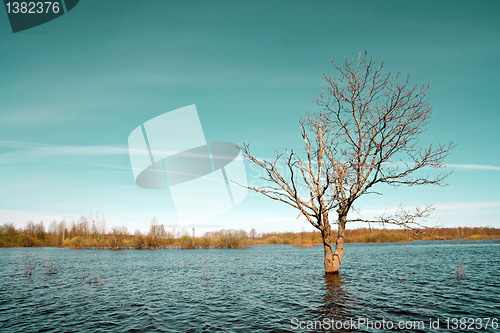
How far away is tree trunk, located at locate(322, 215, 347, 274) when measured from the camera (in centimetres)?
1905

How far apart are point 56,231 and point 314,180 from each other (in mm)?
176031

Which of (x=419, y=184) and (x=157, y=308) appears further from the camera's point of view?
(x=419, y=184)

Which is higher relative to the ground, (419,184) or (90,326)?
(419,184)

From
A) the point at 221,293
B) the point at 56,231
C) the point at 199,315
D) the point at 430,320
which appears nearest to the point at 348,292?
the point at 430,320

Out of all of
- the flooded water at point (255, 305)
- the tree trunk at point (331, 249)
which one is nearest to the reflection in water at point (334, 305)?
the flooded water at point (255, 305)

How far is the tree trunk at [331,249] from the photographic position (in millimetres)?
19047

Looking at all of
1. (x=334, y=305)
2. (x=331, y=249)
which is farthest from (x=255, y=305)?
(x=331, y=249)

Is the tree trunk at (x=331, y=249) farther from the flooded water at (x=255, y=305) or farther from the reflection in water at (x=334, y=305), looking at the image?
the reflection in water at (x=334, y=305)

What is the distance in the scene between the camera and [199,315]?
11.9m

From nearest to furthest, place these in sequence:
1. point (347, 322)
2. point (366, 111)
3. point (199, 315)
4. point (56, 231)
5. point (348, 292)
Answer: point (347, 322), point (199, 315), point (348, 292), point (366, 111), point (56, 231)

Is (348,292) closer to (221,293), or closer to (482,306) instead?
(482,306)

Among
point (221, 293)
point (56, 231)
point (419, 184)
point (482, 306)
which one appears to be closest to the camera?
point (482, 306)

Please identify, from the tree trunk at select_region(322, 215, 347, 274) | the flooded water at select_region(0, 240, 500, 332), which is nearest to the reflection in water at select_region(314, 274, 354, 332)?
the flooded water at select_region(0, 240, 500, 332)

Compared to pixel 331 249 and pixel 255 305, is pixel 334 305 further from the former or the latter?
pixel 331 249
